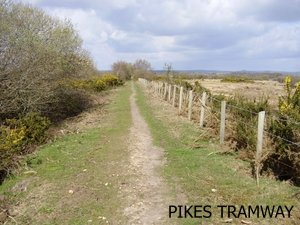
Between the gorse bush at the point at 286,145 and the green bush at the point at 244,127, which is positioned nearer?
the gorse bush at the point at 286,145

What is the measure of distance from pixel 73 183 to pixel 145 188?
5.80 feet

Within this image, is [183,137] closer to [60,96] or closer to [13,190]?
[13,190]

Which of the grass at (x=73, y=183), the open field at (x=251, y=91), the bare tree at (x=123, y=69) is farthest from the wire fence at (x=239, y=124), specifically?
the bare tree at (x=123, y=69)

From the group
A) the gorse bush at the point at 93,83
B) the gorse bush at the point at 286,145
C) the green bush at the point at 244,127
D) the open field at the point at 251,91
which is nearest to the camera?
the gorse bush at the point at 286,145

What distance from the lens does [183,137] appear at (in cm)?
1300

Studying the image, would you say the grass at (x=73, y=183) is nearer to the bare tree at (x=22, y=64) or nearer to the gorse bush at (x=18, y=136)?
the gorse bush at (x=18, y=136)

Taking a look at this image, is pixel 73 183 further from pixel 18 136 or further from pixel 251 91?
pixel 251 91

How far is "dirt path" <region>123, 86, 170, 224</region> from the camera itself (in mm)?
6361

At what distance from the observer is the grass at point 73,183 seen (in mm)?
6723

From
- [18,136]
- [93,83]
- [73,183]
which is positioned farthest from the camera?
[93,83]

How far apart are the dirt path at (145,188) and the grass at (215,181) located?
0.92ft

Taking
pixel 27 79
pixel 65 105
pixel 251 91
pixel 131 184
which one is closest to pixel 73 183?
pixel 131 184

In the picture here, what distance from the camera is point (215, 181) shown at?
26.6ft

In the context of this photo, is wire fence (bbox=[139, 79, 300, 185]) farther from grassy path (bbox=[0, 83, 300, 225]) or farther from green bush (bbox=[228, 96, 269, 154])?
grassy path (bbox=[0, 83, 300, 225])
